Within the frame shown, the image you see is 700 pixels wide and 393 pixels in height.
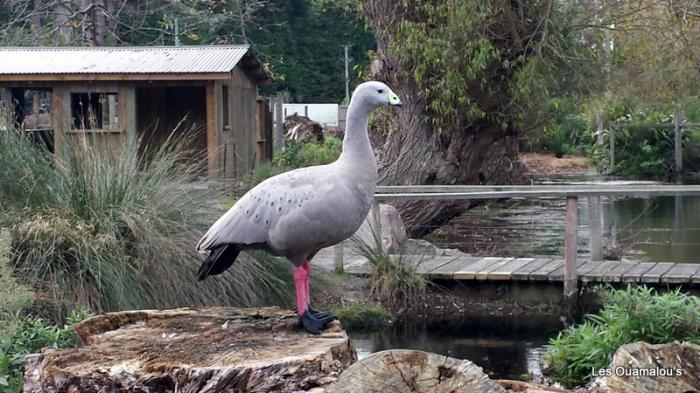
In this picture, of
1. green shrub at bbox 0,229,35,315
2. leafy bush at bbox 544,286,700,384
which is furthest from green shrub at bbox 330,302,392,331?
green shrub at bbox 0,229,35,315

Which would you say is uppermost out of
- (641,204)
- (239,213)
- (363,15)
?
(363,15)

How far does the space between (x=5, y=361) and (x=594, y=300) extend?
5480 mm

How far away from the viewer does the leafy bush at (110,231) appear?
Result: 6.80 m

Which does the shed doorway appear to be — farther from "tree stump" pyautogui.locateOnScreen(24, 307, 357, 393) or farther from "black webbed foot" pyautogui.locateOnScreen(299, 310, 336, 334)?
"black webbed foot" pyautogui.locateOnScreen(299, 310, 336, 334)

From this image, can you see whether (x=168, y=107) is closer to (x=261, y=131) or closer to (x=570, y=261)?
(x=261, y=131)

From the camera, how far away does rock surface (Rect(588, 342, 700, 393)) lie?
4324 millimetres

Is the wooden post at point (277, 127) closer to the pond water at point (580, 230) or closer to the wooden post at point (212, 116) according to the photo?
the wooden post at point (212, 116)

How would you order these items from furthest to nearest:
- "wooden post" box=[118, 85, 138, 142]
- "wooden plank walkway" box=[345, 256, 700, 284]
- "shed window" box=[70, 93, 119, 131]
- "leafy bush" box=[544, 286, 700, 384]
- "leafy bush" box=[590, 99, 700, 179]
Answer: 1. "leafy bush" box=[590, 99, 700, 179]
2. "shed window" box=[70, 93, 119, 131]
3. "wooden post" box=[118, 85, 138, 142]
4. "wooden plank walkway" box=[345, 256, 700, 284]
5. "leafy bush" box=[544, 286, 700, 384]

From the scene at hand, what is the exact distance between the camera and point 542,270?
9.19 m

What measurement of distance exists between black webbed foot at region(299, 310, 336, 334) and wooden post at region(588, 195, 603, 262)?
4771 millimetres

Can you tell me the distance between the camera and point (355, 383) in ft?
12.3

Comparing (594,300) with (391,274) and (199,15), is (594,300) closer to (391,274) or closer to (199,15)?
(391,274)

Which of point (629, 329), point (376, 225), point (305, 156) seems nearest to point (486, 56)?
point (376, 225)

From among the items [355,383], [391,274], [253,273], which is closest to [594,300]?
[391,274]
